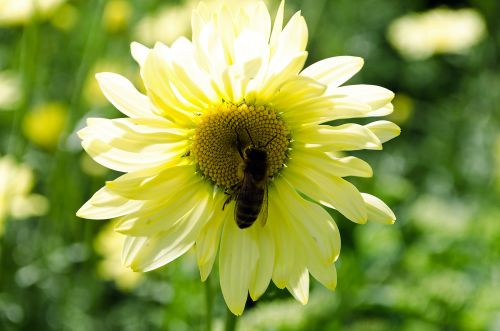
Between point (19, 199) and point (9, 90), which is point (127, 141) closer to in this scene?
point (19, 199)

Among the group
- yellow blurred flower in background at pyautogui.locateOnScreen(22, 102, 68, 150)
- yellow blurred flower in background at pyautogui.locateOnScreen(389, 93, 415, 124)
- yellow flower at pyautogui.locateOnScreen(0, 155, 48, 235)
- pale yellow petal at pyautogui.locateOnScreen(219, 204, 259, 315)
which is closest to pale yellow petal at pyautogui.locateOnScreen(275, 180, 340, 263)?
pale yellow petal at pyautogui.locateOnScreen(219, 204, 259, 315)

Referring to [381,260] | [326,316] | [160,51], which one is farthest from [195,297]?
[160,51]

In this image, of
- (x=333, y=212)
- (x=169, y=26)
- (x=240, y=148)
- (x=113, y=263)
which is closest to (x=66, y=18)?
(x=169, y=26)

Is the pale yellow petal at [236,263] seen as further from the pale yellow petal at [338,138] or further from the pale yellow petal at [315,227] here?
the pale yellow petal at [338,138]

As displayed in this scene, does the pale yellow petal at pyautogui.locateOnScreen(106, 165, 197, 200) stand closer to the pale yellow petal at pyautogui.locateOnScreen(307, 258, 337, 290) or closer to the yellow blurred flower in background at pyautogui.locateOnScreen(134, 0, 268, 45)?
the pale yellow petal at pyautogui.locateOnScreen(307, 258, 337, 290)

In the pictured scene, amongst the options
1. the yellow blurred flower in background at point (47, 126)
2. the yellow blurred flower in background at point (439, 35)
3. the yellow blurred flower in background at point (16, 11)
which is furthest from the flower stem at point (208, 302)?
the yellow blurred flower in background at point (439, 35)
